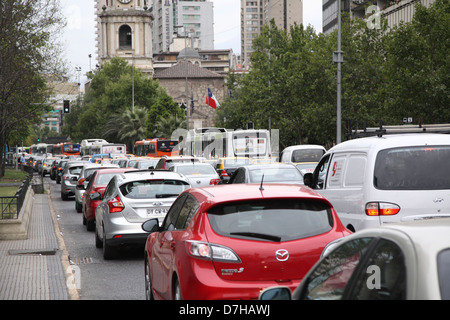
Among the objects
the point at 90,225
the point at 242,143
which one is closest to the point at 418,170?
the point at 90,225

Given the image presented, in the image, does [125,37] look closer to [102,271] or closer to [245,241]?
[102,271]

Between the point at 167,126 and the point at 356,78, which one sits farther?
the point at 167,126

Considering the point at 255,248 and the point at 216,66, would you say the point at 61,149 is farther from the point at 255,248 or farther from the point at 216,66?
the point at 216,66

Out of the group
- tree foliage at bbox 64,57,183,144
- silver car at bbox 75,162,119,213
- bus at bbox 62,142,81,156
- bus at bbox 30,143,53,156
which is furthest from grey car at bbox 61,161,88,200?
bus at bbox 30,143,53,156

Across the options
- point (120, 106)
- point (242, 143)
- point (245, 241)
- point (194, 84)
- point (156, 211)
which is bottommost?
point (242, 143)

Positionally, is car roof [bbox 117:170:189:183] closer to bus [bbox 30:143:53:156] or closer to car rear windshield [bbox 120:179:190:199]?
car rear windshield [bbox 120:179:190:199]

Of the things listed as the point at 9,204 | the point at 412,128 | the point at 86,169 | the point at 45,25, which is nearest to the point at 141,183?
the point at 9,204

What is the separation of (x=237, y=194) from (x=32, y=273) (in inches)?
224

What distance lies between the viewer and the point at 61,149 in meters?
92.7

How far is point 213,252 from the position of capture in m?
6.41

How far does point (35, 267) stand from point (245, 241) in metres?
6.72

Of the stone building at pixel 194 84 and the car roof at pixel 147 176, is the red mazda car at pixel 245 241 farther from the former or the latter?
the stone building at pixel 194 84

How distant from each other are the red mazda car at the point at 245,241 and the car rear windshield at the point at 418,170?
2.96m

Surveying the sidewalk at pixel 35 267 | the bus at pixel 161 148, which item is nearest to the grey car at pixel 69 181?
the sidewalk at pixel 35 267
